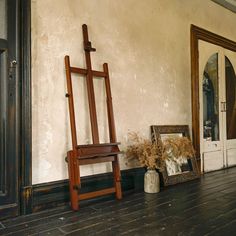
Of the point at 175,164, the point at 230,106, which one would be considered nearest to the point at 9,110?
the point at 175,164

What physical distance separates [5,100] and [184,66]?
91.8 inches

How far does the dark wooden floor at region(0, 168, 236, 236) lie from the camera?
1.70 m

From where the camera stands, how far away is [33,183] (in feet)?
6.93

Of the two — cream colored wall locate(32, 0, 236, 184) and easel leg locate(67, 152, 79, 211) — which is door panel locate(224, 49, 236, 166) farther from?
easel leg locate(67, 152, 79, 211)

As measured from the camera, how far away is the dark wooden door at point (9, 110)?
198cm

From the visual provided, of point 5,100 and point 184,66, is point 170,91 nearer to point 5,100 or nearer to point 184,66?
point 184,66

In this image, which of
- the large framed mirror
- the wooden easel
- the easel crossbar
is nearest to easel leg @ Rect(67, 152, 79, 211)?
the wooden easel

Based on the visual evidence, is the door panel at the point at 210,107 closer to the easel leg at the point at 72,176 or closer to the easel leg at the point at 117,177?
the easel leg at the point at 117,177

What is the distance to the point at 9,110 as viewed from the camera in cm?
200

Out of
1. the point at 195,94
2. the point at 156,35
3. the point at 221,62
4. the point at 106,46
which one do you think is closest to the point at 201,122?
the point at 195,94

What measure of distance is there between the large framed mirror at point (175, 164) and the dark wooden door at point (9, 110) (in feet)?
4.98

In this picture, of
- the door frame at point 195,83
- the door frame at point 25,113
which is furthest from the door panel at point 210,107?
the door frame at point 25,113

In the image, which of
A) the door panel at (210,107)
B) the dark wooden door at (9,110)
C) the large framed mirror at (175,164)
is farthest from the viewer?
the door panel at (210,107)

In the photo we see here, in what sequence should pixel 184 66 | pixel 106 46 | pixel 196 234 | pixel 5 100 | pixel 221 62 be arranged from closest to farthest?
1. pixel 196 234
2. pixel 5 100
3. pixel 106 46
4. pixel 184 66
5. pixel 221 62
